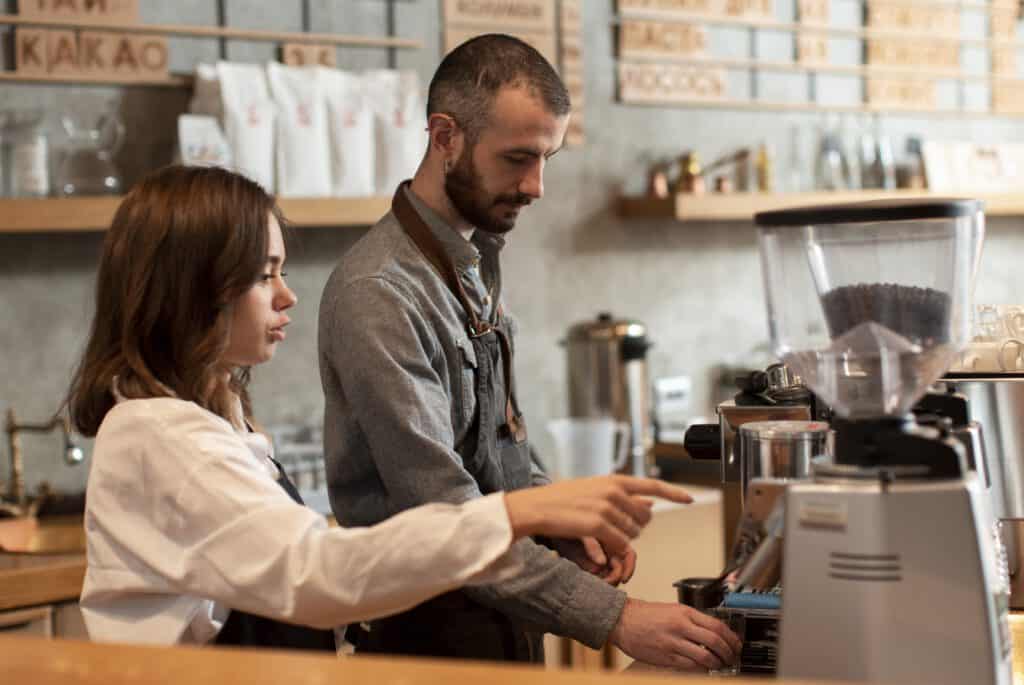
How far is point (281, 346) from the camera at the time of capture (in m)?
4.16

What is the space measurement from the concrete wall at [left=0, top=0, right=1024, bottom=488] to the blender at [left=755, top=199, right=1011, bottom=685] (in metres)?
2.64

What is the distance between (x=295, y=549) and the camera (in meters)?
1.49

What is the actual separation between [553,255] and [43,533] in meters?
1.82

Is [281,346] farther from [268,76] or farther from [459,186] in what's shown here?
[459,186]

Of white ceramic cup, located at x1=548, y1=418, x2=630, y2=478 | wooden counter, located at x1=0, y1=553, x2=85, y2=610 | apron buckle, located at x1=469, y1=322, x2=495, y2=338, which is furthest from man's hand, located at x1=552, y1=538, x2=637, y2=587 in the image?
white ceramic cup, located at x1=548, y1=418, x2=630, y2=478

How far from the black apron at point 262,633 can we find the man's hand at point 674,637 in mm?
413

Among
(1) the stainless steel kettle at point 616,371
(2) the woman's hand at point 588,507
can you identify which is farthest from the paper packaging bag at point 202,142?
(2) the woman's hand at point 588,507

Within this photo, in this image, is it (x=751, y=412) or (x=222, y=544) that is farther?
(x=751, y=412)

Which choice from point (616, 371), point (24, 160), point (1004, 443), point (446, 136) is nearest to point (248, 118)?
point (24, 160)

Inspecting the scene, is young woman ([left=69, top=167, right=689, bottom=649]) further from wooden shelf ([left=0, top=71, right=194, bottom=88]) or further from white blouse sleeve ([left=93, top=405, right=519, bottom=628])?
wooden shelf ([left=0, top=71, right=194, bottom=88])

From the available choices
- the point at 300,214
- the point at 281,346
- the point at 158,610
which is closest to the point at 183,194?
the point at 158,610

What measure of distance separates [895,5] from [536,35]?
161 centimetres

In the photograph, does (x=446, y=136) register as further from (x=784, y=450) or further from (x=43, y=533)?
(x=43, y=533)

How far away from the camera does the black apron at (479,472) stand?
2.04 meters
